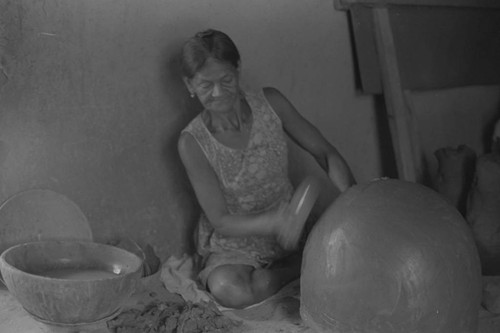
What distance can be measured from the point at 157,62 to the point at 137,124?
0.32 m

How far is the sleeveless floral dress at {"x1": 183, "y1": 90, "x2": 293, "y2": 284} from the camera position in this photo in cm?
326

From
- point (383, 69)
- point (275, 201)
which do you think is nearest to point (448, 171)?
point (383, 69)

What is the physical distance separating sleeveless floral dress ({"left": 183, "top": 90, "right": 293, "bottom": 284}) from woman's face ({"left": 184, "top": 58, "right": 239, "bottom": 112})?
0.20 meters

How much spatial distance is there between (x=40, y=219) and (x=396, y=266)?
5.70 ft

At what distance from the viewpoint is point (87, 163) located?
131 inches

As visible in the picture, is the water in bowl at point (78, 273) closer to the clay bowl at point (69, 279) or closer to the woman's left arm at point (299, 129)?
the clay bowl at point (69, 279)

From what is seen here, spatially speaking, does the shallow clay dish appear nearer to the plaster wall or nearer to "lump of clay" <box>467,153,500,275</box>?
the plaster wall

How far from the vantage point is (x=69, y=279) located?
2635 mm

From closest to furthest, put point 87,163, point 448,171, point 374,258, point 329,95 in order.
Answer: point 374,258, point 87,163, point 448,171, point 329,95

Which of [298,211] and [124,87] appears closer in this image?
[298,211]

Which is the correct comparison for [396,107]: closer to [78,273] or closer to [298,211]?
[298,211]

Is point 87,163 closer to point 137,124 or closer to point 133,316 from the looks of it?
point 137,124

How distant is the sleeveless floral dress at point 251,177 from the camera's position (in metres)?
3.26

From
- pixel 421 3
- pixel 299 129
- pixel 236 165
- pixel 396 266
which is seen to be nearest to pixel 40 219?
pixel 236 165
